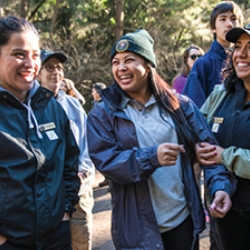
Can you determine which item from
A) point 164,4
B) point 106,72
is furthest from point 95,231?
point 164,4

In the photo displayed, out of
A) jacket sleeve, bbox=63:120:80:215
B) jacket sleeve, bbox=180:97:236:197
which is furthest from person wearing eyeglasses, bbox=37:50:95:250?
jacket sleeve, bbox=180:97:236:197

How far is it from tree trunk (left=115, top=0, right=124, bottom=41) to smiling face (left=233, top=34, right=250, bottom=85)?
34.1 feet

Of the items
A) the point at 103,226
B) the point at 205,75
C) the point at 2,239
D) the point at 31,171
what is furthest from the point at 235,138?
the point at 103,226

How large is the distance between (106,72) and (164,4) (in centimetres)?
331

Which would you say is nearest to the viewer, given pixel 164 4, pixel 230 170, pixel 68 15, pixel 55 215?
pixel 55 215

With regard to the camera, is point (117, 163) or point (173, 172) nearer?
point (117, 163)

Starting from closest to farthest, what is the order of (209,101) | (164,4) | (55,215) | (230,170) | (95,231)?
1. (55,215)
2. (230,170)
3. (209,101)
4. (95,231)
5. (164,4)

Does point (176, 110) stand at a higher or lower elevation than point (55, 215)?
higher

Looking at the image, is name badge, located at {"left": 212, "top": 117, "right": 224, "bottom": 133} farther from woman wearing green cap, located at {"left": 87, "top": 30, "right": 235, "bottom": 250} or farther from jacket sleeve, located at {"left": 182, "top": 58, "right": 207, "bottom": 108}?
jacket sleeve, located at {"left": 182, "top": 58, "right": 207, "bottom": 108}

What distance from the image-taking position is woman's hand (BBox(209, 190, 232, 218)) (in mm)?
2201

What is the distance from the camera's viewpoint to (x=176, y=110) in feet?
7.95

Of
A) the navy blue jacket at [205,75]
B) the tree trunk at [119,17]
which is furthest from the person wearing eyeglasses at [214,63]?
the tree trunk at [119,17]

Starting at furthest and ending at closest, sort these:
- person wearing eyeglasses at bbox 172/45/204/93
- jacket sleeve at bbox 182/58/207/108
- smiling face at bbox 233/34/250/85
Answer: person wearing eyeglasses at bbox 172/45/204/93 → jacket sleeve at bbox 182/58/207/108 → smiling face at bbox 233/34/250/85

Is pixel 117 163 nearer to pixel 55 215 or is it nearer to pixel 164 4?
pixel 55 215
